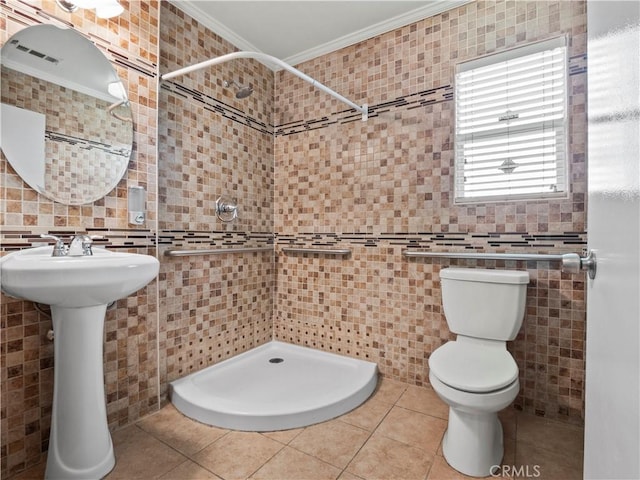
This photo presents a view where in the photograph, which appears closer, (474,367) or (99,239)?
(474,367)

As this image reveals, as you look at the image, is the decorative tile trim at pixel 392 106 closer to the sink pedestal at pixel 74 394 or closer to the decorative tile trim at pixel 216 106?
the decorative tile trim at pixel 216 106

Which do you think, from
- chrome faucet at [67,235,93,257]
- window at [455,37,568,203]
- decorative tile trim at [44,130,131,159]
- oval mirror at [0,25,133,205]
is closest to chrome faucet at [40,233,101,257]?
chrome faucet at [67,235,93,257]

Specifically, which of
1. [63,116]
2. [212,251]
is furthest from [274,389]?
[63,116]

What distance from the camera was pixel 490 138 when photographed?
199 cm

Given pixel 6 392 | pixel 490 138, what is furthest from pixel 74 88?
pixel 490 138

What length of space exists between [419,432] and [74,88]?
2307 millimetres

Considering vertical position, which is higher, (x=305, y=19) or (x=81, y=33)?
(x=305, y=19)

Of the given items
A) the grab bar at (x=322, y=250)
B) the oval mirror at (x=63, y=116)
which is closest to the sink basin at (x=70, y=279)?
the oval mirror at (x=63, y=116)

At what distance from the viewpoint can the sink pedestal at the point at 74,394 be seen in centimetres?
130

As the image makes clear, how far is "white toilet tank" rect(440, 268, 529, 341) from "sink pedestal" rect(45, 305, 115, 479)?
1.68 meters

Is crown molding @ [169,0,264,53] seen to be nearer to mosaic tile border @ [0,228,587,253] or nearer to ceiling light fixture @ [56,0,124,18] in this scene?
ceiling light fixture @ [56,0,124,18]

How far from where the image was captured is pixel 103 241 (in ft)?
5.34

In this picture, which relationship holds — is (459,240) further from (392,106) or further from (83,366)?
(83,366)

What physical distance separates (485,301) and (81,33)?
7.62 ft
